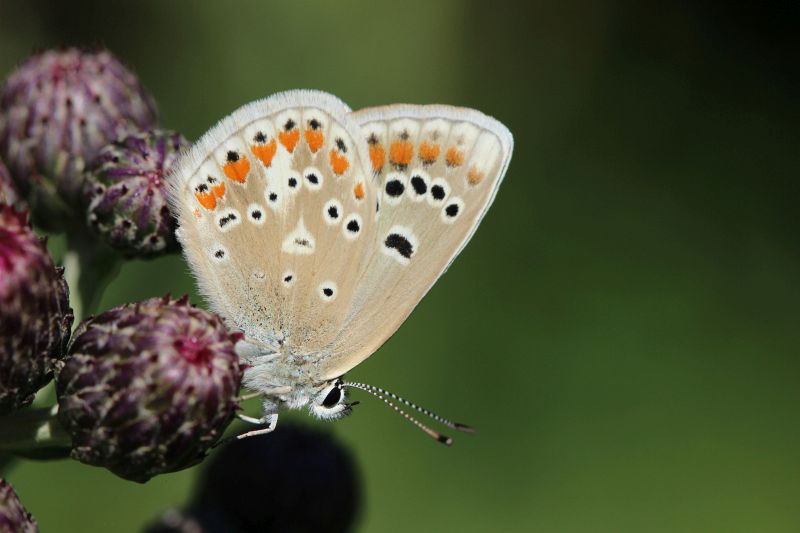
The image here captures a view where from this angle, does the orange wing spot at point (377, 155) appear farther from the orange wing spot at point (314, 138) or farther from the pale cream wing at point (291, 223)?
the orange wing spot at point (314, 138)

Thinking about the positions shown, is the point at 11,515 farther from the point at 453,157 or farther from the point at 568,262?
the point at 568,262

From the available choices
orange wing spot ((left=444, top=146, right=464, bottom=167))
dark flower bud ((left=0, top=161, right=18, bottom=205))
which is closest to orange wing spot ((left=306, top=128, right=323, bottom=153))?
orange wing spot ((left=444, top=146, right=464, bottom=167))

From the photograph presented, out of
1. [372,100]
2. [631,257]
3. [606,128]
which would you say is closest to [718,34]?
[606,128]

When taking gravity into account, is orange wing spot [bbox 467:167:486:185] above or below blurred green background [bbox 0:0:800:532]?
above

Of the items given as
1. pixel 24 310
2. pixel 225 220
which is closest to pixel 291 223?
pixel 225 220

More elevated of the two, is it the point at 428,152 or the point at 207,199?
the point at 428,152

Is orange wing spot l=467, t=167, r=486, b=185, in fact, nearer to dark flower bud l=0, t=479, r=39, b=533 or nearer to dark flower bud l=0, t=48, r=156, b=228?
dark flower bud l=0, t=48, r=156, b=228

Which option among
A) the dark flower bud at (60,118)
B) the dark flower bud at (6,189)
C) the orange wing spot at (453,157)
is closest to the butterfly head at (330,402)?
the orange wing spot at (453,157)
